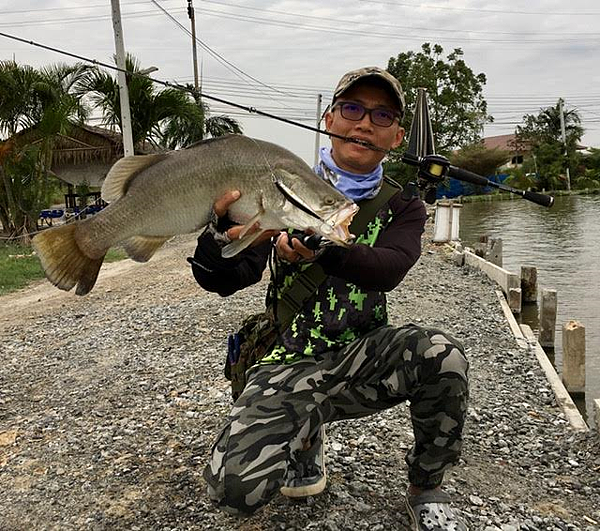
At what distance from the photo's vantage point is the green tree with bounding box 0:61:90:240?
688 inches

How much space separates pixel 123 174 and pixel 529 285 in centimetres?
1178

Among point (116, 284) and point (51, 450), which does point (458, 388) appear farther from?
point (116, 284)

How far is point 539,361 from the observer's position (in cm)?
717

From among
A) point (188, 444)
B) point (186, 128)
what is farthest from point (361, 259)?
point (186, 128)

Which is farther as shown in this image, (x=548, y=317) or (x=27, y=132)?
(x=27, y=132)

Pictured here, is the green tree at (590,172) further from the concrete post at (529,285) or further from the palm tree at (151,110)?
the concrete post at (529,285)

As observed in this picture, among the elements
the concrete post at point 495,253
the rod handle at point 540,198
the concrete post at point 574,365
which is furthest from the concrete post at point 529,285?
the rod handle at point 540,198

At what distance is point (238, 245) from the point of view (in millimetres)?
2615

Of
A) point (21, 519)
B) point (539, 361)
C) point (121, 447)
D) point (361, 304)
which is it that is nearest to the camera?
point (361, 304)

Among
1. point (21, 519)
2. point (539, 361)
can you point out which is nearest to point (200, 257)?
point (21, 519)

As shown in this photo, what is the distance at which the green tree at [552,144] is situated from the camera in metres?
56.9

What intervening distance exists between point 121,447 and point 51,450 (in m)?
0.49

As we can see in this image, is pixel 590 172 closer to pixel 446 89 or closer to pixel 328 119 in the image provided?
pixel 446 89

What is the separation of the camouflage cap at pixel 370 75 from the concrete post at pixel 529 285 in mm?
10685
